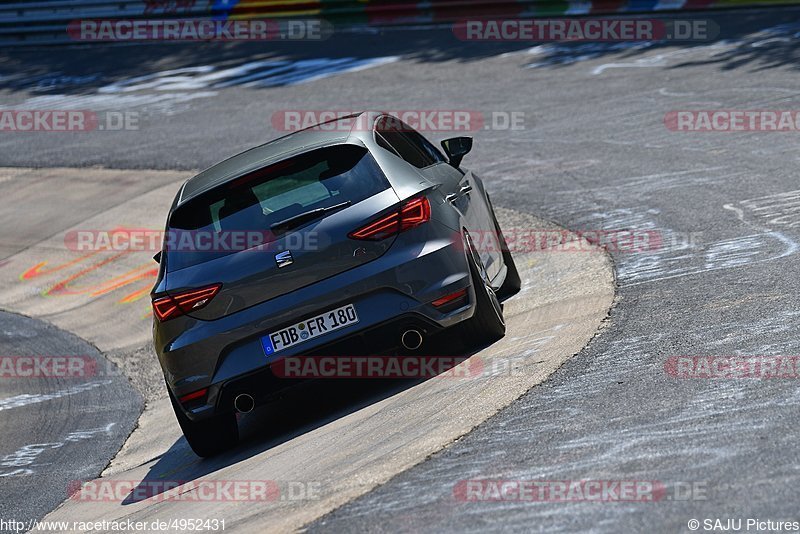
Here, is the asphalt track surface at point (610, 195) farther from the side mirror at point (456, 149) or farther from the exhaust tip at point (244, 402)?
the exhaust tip at point (244, 402)

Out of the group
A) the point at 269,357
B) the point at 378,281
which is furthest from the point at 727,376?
the point at 269,357

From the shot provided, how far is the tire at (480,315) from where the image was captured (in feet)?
23.7

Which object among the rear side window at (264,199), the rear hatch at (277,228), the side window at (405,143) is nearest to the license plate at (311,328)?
the rear hatch at (277,228)

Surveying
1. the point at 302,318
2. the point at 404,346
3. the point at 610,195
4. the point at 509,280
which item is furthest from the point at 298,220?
the point at 610,195

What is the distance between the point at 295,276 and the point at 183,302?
64cm

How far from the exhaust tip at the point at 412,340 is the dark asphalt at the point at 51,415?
2167mm

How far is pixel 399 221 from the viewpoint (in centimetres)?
693

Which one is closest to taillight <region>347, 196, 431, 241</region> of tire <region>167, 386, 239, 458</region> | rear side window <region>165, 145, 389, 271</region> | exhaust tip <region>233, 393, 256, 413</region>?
rear side window <region>165, 145, 389, 271</region>

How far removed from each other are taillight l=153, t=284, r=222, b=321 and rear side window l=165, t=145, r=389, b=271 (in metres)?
0.19

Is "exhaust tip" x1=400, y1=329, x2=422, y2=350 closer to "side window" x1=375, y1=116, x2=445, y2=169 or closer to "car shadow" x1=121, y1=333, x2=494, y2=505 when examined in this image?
"car shadow" x1=121, y1=333, x2=494, y2=505

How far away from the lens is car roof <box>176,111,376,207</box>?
7.19 m

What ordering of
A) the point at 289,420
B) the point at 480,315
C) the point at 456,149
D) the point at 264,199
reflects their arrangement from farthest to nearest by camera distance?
the point at 456,149, the point at 289,420, the point at 480,315, the point at 264,199

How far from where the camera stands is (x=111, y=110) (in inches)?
821

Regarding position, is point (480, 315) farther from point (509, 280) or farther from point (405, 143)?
point (509, 280)
